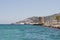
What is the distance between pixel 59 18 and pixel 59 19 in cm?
164

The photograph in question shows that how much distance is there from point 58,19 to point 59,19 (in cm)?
134

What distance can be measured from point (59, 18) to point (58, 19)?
96 cm

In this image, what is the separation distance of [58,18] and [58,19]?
212 cm

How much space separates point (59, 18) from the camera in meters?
144

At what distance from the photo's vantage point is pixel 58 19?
14388cm

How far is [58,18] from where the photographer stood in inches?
5743

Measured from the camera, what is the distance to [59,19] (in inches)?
5615

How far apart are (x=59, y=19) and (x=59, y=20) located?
0.81 metres

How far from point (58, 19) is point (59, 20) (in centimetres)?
191
